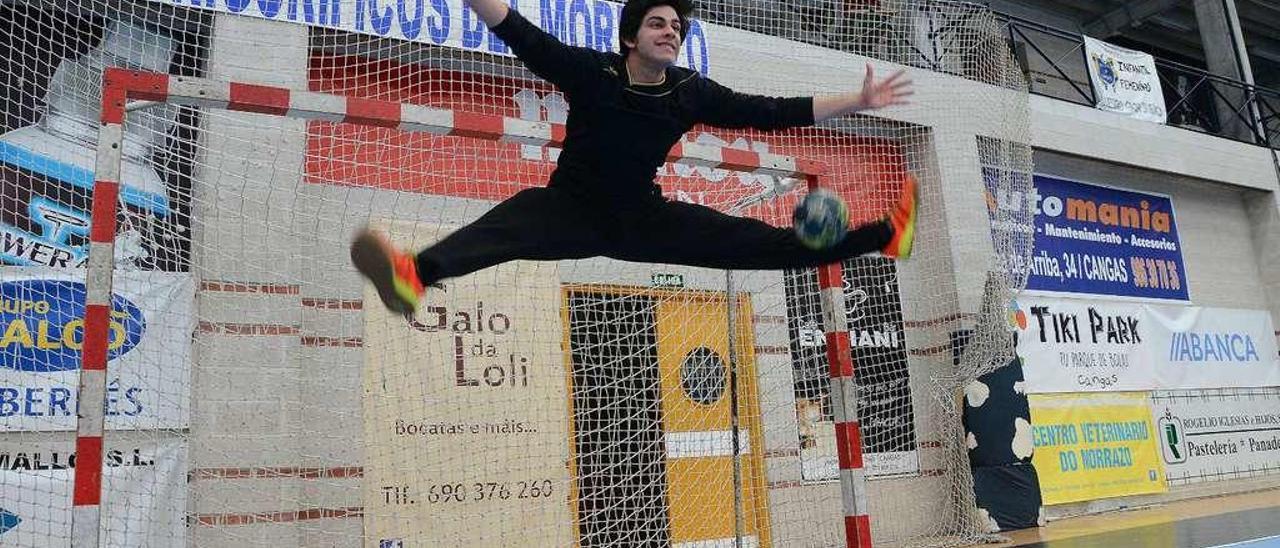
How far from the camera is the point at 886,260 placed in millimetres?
8945

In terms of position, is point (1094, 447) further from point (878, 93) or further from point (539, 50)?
point (539, 50)

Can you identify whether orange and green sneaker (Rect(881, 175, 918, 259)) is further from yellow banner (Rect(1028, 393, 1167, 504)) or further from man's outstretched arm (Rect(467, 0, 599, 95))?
yellow banner (Rect(1028, 393, 1167, 504))

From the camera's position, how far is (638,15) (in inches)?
134

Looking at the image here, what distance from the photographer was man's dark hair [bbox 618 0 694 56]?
11.1 ft

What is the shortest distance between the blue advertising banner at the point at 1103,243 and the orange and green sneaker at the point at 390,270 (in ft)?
25.2

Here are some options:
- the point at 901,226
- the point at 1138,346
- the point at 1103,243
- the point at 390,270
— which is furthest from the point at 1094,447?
the point at 390,270

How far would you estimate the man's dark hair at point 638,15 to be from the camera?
3.38 metres

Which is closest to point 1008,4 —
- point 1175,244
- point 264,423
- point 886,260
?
point 1175,244

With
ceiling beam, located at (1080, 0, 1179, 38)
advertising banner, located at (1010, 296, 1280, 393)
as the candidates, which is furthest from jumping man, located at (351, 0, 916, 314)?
ceiling beam, located at (1080, 0, 1179, 38)

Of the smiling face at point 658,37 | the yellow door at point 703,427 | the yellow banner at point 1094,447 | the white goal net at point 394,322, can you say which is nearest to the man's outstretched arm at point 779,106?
the smiling face at point 658,37

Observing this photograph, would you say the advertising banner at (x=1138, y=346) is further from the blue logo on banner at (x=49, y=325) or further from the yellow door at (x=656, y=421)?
the blue logo on banner at (x=49, y=325)

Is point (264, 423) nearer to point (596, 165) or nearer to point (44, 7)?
point (44, 7)

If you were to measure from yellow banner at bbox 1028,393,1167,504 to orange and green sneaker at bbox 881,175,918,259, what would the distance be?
252 inches

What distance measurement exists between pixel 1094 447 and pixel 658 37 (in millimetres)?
8281
